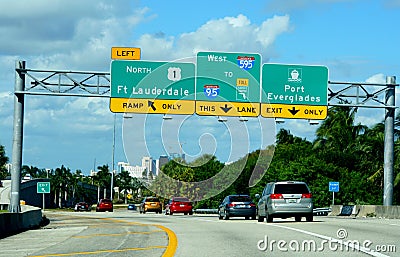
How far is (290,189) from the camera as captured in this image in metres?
31.6

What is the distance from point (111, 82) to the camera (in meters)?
39.1

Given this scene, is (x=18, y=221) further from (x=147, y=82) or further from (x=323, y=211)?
(x=323, y=211)

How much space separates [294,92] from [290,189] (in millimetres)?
9771

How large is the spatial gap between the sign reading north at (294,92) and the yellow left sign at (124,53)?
704 centimetres

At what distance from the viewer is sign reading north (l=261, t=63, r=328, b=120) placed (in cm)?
4003

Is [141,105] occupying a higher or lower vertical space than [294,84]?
lower

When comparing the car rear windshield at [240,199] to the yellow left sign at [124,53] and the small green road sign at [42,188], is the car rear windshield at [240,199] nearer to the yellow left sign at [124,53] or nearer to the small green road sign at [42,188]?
the yellow left sign at [124,53]

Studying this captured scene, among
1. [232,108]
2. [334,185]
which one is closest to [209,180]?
[334,185]

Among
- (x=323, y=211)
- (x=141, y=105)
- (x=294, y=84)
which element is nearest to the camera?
(x=141, y=105)

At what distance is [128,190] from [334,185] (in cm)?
13329

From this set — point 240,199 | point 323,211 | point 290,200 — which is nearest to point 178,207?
point 323,211

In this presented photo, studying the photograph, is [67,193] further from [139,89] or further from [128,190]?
[139,89]

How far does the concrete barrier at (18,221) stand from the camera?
24.4m

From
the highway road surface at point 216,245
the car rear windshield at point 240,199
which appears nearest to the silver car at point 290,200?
the car rear windshield at point 240,199
